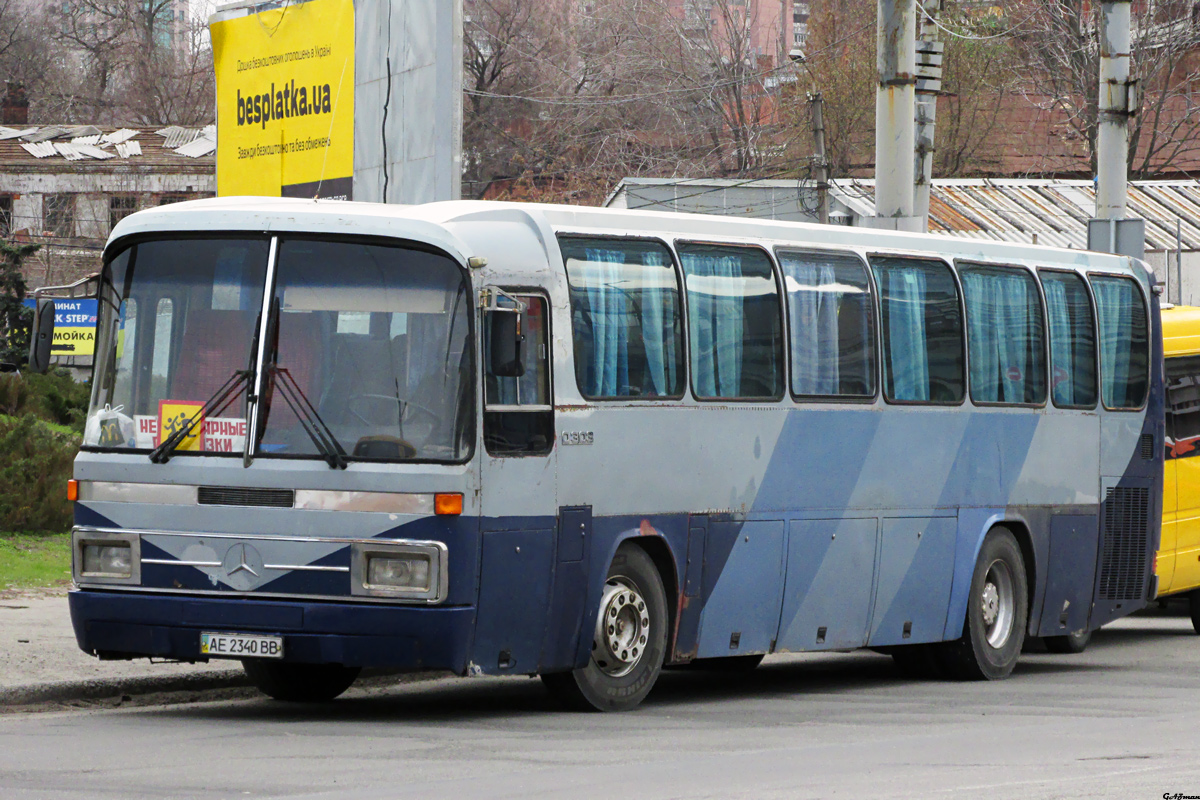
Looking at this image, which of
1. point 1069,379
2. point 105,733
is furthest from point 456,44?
point 105,733

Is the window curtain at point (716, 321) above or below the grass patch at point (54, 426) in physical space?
above

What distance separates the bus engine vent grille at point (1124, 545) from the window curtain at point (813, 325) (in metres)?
3.89

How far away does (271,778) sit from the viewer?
8055 mm

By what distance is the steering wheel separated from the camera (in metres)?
9.98

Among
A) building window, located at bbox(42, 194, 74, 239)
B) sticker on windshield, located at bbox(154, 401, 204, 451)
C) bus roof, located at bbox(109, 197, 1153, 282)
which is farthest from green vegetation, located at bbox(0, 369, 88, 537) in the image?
building window, located at bbox(42, 194, 74, 239)

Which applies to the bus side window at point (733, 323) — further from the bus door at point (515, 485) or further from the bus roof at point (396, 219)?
the bus door at point (515, 485)

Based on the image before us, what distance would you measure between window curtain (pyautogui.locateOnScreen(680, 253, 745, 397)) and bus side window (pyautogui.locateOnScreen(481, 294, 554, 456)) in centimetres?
136

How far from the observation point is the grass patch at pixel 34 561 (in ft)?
54.4

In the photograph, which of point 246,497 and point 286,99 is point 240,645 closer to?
point 246,497

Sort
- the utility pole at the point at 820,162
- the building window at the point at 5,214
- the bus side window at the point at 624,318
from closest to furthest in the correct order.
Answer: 1. the bus side window at the point at 624,318
2. the utility pole at the point at 820,162
3. the building window at the point at 5,214

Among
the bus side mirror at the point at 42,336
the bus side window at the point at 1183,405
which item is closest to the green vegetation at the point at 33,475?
the bus side mirror at the point at 42,336

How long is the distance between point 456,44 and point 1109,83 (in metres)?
7.87

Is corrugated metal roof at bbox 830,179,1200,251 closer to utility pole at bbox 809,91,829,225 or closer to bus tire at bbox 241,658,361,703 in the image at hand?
utility pole at bbox 809,91,829,225

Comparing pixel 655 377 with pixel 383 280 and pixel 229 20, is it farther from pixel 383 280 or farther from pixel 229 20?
pixel 229 20
